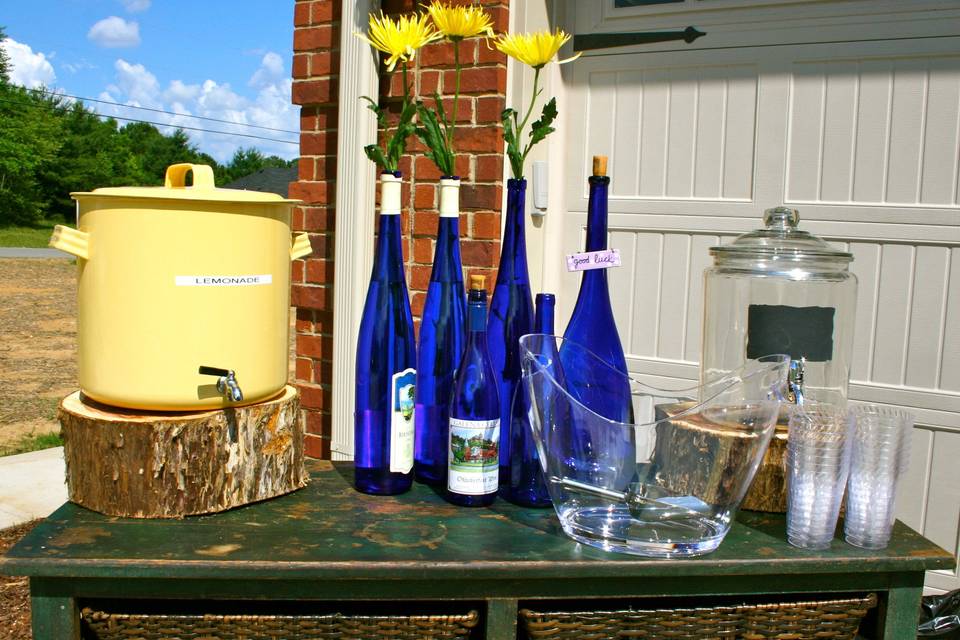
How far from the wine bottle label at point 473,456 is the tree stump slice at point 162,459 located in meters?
0.31

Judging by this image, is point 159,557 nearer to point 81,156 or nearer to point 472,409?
point 472,409

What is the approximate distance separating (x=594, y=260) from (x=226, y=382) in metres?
0.60

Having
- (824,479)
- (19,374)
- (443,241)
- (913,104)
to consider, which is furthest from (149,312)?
(19,374)

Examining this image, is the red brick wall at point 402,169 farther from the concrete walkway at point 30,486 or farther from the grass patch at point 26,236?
the grass patch at point 26,236

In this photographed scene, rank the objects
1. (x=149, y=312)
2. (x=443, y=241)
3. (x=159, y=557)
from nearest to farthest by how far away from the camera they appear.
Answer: (x=159, y=557) < (x=149, y=312) < (x=443, y=241)

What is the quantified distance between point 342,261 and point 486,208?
558 mm

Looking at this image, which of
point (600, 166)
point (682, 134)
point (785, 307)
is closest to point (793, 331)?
point (785, 307)

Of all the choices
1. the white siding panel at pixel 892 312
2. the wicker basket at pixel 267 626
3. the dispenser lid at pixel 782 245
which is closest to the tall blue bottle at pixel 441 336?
the wicker basket at pixel 267 626

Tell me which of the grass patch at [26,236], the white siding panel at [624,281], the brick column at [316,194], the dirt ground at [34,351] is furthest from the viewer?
the grass patch at [26,236]

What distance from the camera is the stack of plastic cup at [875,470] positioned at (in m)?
1.14

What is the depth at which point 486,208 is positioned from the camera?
262cm

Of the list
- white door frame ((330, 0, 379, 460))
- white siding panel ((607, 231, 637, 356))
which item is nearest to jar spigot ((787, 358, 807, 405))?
white siding panel ((607, 231, 637, 356))

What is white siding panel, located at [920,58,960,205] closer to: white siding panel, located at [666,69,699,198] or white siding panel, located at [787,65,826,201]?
white siding panel, located at [787,65,826,201]

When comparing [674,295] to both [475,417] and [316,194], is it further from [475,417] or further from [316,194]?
[475,417]
